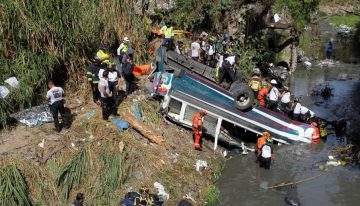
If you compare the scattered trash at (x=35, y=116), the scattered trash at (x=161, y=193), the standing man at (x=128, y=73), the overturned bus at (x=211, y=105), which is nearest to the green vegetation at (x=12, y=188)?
the scattered trash at (x=35, y=116)

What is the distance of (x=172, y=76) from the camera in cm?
1316

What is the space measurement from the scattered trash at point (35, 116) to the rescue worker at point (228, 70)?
5.64 m

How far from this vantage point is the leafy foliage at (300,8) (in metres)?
20.2

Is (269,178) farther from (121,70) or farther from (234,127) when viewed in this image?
(121,70)

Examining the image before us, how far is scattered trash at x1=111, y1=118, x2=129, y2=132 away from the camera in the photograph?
12212 millimetres

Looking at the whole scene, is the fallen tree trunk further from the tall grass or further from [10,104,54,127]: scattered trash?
the tall grass

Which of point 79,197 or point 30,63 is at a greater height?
point 30,63

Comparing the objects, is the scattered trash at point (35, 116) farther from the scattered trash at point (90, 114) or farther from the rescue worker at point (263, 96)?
the rescue worker at point (263, 96)

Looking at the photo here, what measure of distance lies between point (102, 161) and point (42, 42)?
4098mm

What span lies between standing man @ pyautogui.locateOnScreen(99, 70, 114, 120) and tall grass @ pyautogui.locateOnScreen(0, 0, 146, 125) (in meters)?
1.99

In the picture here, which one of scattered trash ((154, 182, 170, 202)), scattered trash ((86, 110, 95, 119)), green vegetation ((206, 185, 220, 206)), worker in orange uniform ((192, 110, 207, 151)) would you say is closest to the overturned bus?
worker in orange uniform ((192, 110, 207, 151))

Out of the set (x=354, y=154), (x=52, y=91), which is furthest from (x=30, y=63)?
(x=354, y=154)

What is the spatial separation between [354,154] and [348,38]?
83.6ft

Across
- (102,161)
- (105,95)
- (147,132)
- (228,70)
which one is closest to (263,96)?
(228,70)
